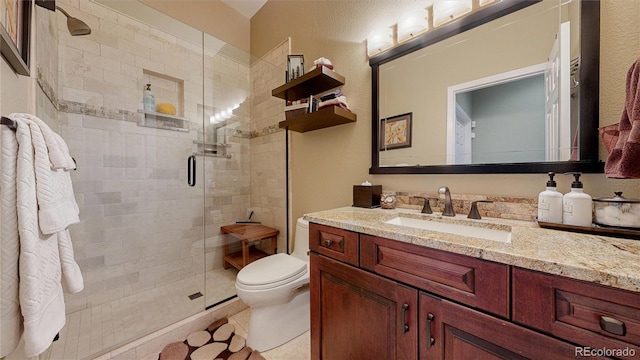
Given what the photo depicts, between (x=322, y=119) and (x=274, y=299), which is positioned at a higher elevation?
(x=322, y=119)

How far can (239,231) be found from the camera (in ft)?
7.57

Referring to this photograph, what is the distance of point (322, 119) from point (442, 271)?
1.20 meters

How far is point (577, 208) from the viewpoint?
81 centimetres

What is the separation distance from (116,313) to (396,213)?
6.97ft

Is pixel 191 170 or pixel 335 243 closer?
pixel 335 243

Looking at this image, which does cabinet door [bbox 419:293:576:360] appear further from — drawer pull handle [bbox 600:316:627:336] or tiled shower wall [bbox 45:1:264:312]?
tiled shower wall [bbox 45:1:264:312]

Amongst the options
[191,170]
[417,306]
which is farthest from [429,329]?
[191,170]

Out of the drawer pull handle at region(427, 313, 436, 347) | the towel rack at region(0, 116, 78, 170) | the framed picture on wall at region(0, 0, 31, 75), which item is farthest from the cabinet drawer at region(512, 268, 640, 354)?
the framed picture on wall at region(0, 0, 31, 75)

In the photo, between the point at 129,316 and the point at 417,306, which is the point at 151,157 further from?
the point at 417,306

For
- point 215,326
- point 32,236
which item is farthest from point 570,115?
point 215,326

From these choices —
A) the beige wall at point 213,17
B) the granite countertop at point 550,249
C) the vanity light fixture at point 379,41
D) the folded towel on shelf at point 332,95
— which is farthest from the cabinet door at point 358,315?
the beige wall at point 213,17

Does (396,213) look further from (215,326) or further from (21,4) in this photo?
(21,4)

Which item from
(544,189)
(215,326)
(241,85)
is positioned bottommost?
(215,326)

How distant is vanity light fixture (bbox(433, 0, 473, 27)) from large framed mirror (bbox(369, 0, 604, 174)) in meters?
0.04
